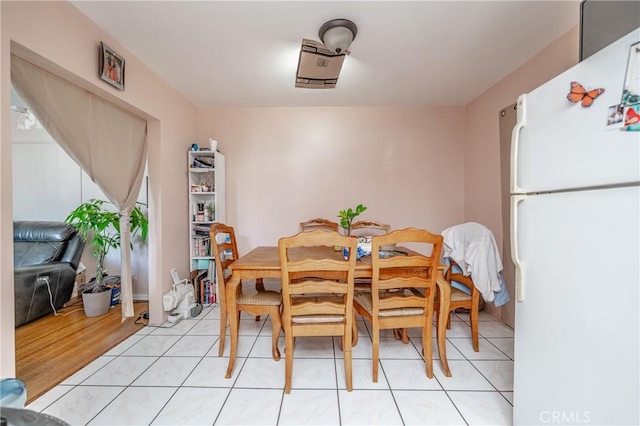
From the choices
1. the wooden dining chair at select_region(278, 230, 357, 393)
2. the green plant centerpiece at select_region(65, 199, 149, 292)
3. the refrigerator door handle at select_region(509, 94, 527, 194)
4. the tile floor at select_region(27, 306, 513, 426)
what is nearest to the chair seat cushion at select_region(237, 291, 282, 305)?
the wooden dining chair at select_region(278, 230, 357, 393)

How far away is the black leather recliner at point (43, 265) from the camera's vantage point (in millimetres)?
2469

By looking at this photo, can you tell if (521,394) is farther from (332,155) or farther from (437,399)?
(332,155)

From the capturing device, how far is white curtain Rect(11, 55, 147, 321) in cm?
156

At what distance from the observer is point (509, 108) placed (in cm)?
243

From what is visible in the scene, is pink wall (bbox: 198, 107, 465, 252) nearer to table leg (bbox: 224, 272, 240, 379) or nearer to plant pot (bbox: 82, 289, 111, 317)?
plant pot (bbox: 82, 289, 111, 317)

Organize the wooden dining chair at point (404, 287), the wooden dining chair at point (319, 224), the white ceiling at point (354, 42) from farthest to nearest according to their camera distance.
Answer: the wooden dining chair at point (319, 224), the white ceiling at point (354, 42), the wooden dining chair at point (404, 287)

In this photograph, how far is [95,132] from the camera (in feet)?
6.43

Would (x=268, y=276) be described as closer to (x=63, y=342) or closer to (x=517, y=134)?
(x=517, y=134)

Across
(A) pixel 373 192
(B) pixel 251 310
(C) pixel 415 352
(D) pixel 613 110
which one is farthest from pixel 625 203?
(A) pixel 373 192

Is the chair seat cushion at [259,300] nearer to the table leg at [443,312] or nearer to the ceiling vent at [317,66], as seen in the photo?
the table leg at [443,312]

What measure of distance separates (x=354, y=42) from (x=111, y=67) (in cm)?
186

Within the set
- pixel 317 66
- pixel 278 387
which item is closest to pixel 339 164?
pixel 317 66

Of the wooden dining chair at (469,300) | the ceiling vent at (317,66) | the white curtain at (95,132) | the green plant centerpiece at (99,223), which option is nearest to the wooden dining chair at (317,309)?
the wooden dining chair at (469,300)

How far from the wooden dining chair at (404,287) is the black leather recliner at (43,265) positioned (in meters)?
3.24
